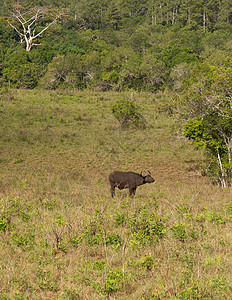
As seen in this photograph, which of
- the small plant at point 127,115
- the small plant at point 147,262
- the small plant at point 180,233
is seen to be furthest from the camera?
the small plant at point 127,115

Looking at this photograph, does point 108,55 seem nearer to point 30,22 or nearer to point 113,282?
point 30,22

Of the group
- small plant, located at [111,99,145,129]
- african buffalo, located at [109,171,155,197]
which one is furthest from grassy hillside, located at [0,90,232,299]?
small plant, located at [111,99,145,129]

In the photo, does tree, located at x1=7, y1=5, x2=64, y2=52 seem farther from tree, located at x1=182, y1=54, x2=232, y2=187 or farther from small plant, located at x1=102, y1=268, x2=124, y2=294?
small plant, located at x1=102, y1=268, x2=124, y2=294

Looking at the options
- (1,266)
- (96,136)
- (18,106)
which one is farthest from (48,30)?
(1,266)

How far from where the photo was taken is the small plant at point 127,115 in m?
29.0

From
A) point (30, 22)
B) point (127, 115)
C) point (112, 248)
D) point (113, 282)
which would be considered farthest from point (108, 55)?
point (113, 282)

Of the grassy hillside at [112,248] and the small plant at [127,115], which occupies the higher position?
the grassy hillside at [112,248]

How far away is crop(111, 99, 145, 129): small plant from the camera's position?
2895 cm

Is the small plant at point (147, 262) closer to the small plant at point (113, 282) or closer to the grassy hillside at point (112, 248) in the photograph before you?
the grassy hillside at point (112, 248)

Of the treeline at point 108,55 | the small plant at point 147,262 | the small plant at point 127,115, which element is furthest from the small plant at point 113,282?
the treeline at point 108,55

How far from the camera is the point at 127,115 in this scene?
29.1 m

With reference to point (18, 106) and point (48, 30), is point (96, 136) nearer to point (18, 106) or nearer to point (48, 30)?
point (18, 106)

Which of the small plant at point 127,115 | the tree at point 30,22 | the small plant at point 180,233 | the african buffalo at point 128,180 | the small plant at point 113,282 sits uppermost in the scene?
the tree at point 30,22

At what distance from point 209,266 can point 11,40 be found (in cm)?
7226
